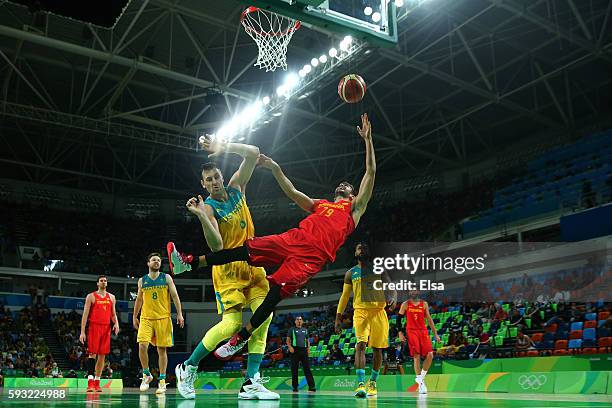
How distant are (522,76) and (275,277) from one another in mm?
23186

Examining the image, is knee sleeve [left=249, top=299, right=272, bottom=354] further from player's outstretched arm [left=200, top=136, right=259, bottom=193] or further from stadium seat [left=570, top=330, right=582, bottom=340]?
stadium seat [left=570, top=330, right=582, bottom=340]

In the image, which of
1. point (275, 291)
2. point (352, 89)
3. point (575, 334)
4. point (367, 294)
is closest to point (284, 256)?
point (275, 291)

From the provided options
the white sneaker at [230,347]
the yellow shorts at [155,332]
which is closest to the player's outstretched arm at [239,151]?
the white sneaker at [230,347]

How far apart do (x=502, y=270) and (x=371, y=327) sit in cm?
1377

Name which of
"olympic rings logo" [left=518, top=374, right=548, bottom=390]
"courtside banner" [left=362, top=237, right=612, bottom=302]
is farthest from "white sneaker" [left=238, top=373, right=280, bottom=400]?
"olympic rings logo" [left=518, top=374, right=548, bottom=390]

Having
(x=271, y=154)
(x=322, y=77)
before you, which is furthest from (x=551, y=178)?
(x=271, y=154)

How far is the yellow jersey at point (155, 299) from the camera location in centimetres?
1045

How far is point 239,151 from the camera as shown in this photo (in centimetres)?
661

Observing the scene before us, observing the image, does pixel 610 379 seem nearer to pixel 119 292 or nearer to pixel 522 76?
pixel 522 76

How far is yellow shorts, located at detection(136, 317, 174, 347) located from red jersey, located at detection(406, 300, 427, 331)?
4906 millimetres

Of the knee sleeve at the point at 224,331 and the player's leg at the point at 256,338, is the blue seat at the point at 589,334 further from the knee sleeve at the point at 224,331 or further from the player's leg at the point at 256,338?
the knee sleeve at the point at 224,331

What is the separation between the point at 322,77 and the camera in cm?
2064

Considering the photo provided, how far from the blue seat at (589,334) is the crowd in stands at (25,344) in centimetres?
1720

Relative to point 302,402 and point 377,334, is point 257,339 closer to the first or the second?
point 302,402
